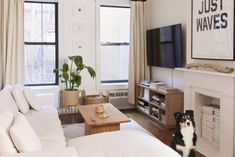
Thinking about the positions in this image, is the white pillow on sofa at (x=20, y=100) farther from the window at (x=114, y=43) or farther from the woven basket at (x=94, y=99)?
the window at (x=114, y=43)

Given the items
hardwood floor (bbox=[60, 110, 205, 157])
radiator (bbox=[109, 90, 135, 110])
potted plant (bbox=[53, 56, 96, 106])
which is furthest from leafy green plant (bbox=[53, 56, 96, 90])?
radiator (bbox=[109, 90, 135, 110])

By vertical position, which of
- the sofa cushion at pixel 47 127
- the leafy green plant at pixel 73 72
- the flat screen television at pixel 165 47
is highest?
the flat screen television at pixel 165 47

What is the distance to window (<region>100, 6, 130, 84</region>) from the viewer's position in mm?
5621

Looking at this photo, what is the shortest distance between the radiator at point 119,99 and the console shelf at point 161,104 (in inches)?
16.0

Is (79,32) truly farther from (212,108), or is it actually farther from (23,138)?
(23,138)

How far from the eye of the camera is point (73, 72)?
5.23 meters

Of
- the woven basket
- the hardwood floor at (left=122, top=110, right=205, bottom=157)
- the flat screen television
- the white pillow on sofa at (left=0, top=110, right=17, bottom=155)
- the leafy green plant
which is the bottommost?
the hardwood floor at (left=122, top=110, right=205, bottom=157)

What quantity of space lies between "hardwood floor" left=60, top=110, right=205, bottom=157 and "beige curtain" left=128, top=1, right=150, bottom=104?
1.26 feet

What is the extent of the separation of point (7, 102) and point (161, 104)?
248 centimetres

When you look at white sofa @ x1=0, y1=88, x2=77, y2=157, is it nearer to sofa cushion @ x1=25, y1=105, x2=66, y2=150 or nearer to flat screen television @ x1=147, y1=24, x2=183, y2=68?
sofa cushion @ x1=25, y1=105, x2=66, y2=150

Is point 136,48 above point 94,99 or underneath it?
above

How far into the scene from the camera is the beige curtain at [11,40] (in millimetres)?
4691

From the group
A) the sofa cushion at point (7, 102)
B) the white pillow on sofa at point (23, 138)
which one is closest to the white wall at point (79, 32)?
the sofa cushion at point (7, 102)

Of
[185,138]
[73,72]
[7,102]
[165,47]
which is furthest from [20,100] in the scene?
[165,47]
